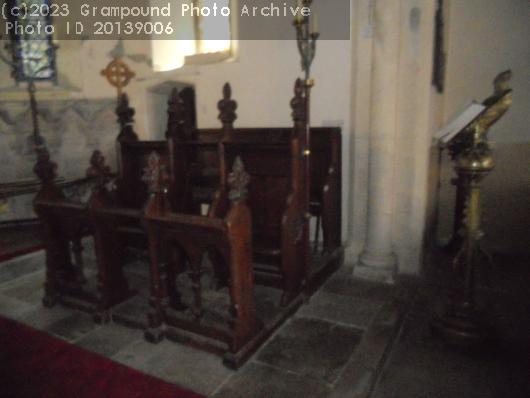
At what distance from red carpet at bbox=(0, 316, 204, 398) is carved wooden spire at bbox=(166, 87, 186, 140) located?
1663 mm

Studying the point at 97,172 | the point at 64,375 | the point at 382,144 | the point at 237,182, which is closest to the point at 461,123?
the point at 382,144

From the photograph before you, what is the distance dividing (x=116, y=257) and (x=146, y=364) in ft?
2.78

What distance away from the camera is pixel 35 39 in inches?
261

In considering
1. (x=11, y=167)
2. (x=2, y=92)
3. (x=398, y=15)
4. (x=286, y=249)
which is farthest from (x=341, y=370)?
(x=2, y=92)

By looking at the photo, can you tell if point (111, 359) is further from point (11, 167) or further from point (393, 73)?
point (11, 167)

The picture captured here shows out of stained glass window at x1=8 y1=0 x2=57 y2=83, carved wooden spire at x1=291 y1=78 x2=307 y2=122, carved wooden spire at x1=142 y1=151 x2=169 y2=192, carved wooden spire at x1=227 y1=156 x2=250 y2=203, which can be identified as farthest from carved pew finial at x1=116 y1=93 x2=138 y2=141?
stained glass window at x1=8 y1=0 x2=57 y2=83

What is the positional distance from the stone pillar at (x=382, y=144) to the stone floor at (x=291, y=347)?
0.95 feet

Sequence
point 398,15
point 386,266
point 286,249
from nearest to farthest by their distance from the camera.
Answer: point 286,249 < point 398,15 < point 386,266

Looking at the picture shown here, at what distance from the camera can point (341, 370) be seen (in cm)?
201

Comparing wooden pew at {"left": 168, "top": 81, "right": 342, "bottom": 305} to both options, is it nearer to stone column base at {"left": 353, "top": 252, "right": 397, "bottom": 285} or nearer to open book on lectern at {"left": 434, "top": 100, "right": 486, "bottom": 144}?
stone column base at {"left": 353, "top": 252, "right": 397, "bottom": 285}

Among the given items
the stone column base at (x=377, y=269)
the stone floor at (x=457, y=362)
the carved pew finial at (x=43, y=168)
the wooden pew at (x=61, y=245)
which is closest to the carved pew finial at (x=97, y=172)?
the wooden pew at (x=61, y=245)

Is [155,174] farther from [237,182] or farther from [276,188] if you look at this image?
[276,188]

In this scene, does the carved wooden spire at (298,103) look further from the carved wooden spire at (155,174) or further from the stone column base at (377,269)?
the stone column base at (377,269)

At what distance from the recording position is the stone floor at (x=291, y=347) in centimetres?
192
